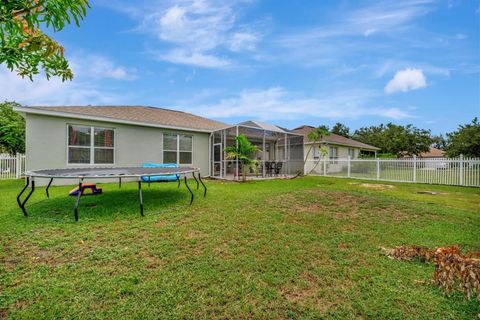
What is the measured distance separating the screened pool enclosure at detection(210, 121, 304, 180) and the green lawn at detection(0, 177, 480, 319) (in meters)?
7.72

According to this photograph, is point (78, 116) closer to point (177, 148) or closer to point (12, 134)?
point (177, 148)

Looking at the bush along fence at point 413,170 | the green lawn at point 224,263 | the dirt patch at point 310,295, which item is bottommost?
the dirt patch at point 310,295

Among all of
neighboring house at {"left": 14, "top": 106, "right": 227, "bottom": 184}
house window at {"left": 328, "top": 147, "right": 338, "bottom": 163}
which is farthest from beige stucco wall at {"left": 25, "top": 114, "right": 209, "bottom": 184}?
house window at {"left": 328, "top": 147, "right": 338, "bottom": 163}

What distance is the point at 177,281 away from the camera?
2.65m

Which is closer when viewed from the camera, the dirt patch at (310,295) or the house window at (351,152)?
the dirt patch at (310,295)

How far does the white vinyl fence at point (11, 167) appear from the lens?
14102 millimetres

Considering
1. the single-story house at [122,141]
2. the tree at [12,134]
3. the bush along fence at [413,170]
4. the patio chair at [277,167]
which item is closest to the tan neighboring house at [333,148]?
the bush along fence at [413,170]

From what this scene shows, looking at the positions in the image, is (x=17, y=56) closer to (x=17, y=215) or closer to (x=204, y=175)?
(x=17, y=215)

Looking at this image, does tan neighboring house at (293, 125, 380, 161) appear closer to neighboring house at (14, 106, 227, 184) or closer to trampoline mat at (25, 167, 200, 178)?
neighboring house at (14, 106, 227, 184)

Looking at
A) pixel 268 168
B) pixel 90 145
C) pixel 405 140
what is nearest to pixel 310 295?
pixel 90 145

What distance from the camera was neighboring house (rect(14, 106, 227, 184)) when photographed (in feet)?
30.9

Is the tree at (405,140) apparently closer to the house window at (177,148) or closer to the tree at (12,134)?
the house window at (177,148)

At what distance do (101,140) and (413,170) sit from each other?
16.6 m

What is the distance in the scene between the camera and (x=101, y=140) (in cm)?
1082
